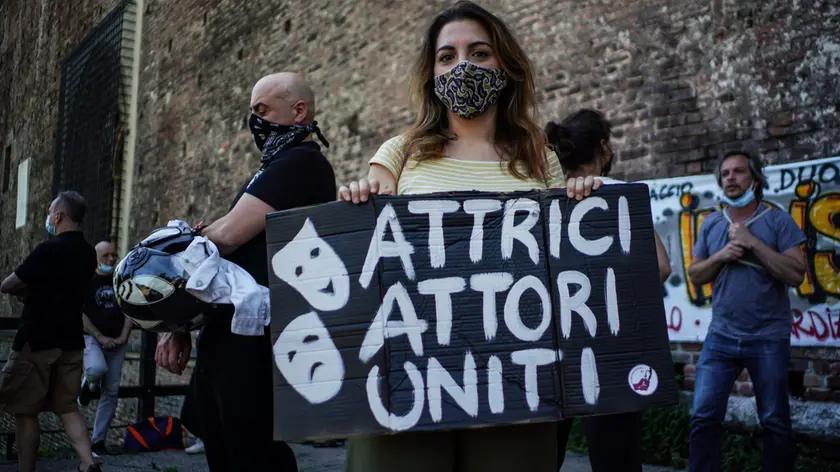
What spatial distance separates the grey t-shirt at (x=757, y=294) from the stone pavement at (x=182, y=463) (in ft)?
4.97

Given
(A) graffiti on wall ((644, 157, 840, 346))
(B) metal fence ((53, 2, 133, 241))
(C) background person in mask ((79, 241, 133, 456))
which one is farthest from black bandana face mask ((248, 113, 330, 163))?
(B) metal fence ((53, 2, 133, 241))

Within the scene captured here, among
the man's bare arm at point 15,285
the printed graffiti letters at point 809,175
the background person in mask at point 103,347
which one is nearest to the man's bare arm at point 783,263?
the printed graffiti letters at point 809,175

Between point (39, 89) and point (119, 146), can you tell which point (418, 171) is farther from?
point (39, 89)

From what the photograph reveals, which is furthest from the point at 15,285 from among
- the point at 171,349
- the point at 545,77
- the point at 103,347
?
the point at 545,77

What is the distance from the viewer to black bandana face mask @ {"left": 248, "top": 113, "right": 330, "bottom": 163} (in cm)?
255

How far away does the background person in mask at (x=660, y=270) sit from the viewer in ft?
8.48

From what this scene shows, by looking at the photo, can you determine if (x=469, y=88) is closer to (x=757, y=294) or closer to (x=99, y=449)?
(x=757, y=294)

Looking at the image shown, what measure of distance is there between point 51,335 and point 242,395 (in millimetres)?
2937

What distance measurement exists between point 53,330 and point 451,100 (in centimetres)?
374

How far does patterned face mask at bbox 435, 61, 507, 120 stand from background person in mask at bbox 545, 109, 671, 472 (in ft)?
2.84

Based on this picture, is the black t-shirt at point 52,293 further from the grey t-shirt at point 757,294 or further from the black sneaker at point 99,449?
the grey t-shirt at point 757,294

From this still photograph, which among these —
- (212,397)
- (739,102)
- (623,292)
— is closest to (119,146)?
(739,102)

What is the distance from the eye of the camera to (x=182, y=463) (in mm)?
5625

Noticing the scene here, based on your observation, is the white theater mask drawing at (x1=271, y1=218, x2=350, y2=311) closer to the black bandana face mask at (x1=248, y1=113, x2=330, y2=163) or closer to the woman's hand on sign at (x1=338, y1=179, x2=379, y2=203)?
the woman's hand on sign at (x1=338, y1=179, x2=379, y2=203)
